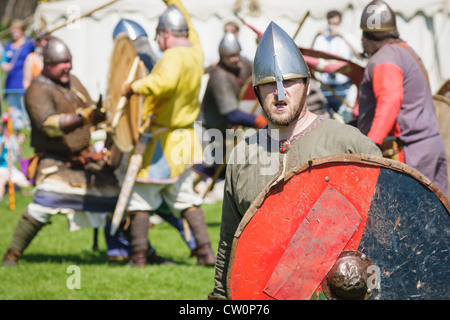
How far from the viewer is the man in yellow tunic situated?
5.88m

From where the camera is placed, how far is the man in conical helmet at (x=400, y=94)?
4273mm

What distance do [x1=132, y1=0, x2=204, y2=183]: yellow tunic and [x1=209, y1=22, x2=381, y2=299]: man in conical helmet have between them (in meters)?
2.75

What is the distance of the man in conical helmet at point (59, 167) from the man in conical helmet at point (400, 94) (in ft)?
8.23

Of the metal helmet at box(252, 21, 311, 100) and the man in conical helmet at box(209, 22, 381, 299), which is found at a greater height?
the metal helmet at box(252, 21, 311, 100)

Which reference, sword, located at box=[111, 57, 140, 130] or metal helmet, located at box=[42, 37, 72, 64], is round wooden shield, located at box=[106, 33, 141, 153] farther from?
metal helmet, located at box=[42, 37, 72, 64]

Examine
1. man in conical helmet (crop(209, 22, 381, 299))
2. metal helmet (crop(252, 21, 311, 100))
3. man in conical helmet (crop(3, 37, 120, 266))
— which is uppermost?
metal helmet (crop(252, 21, 311, 100))

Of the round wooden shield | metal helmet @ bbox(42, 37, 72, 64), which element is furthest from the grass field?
metal helmet @ bbox(42, 37, 72, 64)

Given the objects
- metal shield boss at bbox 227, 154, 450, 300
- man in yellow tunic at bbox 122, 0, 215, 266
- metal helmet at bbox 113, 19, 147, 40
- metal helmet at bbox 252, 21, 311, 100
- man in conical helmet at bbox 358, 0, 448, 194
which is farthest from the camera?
metal helmet at bbox 113, 19, 147, 40

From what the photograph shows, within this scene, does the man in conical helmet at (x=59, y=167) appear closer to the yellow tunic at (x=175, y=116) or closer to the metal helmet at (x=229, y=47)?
the yellow tunic at (x=175, y=116)

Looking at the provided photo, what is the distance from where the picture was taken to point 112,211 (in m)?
6.26

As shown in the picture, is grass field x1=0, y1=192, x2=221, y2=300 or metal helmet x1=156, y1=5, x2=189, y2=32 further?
metal helmet x1=156, y1=5, x2=189, y2=32

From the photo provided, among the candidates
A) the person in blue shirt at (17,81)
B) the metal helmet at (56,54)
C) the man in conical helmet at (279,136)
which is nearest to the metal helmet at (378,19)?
the man in conical helmet at (279,136)

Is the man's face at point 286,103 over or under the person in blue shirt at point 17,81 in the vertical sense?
over

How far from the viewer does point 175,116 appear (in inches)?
235
